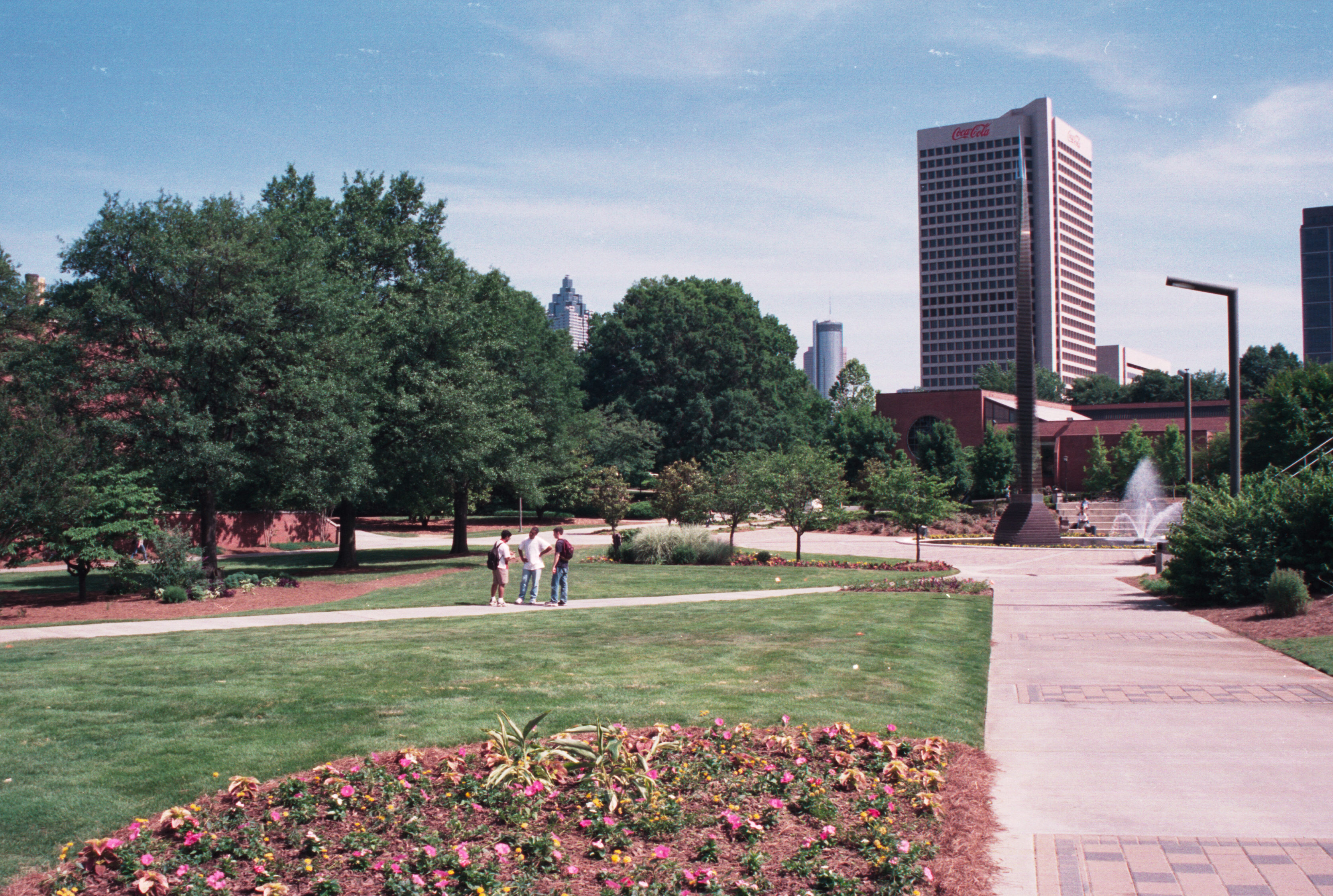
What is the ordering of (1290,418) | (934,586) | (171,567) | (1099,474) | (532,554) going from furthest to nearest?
(1099,474)
(1290,418)
(934,586)
(171,567)
(532,554)

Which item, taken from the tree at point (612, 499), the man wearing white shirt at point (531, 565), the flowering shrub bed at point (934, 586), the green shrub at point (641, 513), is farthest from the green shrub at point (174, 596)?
the green shrub at point (641, 513)

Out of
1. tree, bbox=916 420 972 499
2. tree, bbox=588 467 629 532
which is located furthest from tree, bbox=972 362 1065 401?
tree, bbox=588 467 629 532

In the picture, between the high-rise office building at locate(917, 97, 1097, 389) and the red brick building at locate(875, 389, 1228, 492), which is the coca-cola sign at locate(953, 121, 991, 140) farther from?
the red brick building at locate(875, 389, 1228, 492)

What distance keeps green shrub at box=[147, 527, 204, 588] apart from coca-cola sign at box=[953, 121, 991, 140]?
187m

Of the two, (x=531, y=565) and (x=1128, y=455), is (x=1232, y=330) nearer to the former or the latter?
(x=531, y=565)

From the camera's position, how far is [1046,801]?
606 cm

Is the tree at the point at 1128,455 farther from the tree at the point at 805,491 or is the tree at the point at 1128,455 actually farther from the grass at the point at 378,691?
the grass at the point at 378,691

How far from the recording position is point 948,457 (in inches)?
2869

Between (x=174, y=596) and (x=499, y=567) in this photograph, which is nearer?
(x=499, y=567)

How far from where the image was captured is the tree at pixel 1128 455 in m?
69.2

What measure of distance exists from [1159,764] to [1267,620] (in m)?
9.19

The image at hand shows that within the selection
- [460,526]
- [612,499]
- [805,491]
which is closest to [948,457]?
[612,499]

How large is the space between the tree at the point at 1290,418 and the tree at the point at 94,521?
39.3 m

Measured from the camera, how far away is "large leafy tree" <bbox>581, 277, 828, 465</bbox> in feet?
255
